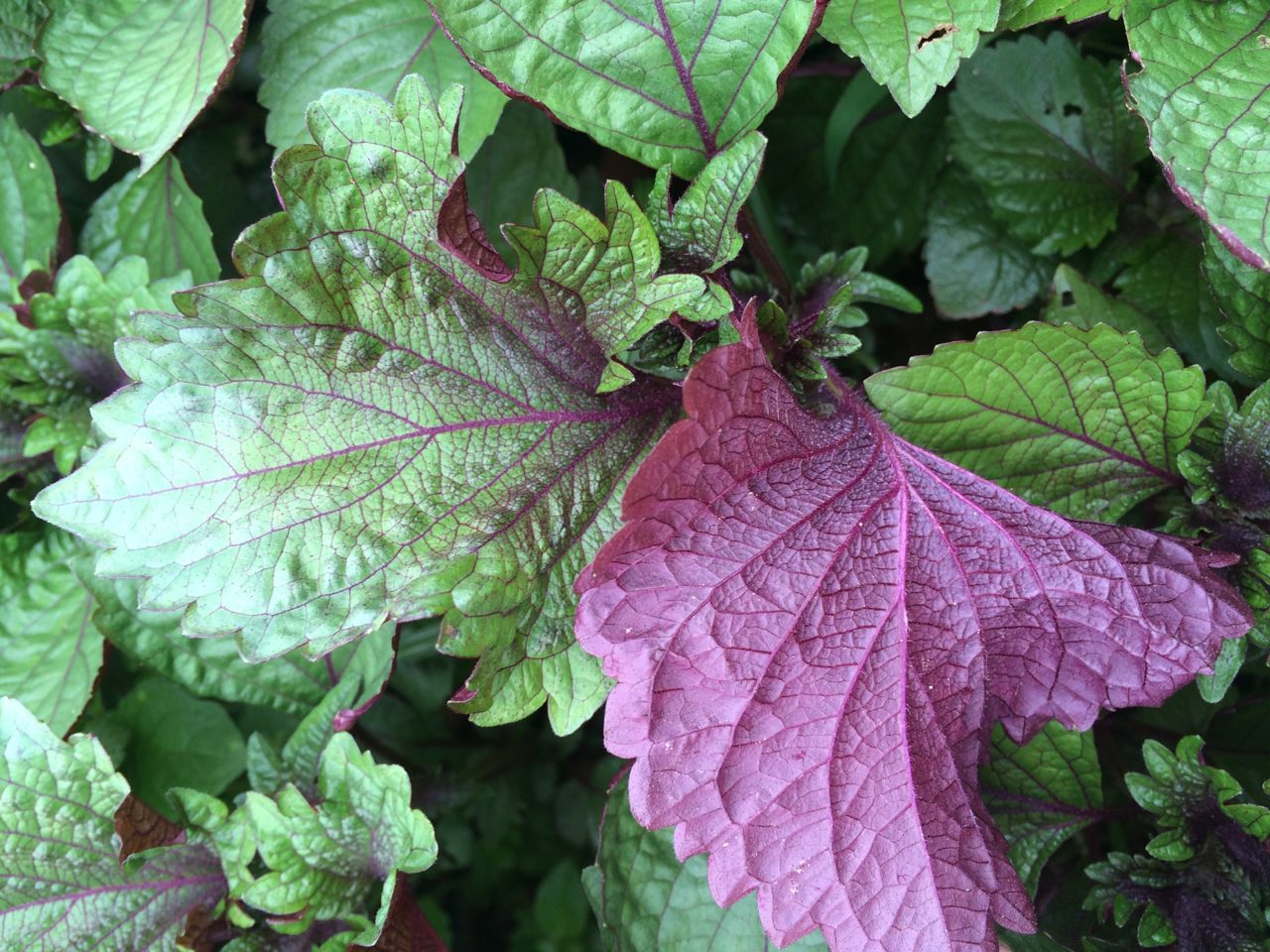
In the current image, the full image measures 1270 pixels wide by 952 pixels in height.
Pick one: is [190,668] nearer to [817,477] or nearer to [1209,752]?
[817,477]

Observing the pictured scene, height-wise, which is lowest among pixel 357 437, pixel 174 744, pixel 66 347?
pixel 174 744

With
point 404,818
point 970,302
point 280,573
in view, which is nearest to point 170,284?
point 280,573

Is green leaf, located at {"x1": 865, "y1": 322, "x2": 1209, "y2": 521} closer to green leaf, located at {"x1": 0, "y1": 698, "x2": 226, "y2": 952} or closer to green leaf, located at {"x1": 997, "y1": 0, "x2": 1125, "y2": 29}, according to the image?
green leaf, located at {"x1": 997, "y1": 0, "x2": 1125, "y2": 29}

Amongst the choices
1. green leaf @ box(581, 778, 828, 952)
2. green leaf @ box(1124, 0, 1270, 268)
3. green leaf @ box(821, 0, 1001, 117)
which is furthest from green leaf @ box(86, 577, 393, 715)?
green leaf @ box(1124, 0, 1270, 268)

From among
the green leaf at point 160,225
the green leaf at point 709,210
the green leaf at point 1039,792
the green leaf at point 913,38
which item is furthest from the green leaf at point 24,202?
the green leaf at point 1039,792

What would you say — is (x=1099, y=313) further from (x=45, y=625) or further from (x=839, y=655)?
(x=45, y=625)

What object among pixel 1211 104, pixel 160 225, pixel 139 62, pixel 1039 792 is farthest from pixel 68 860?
pixel 1211 104
